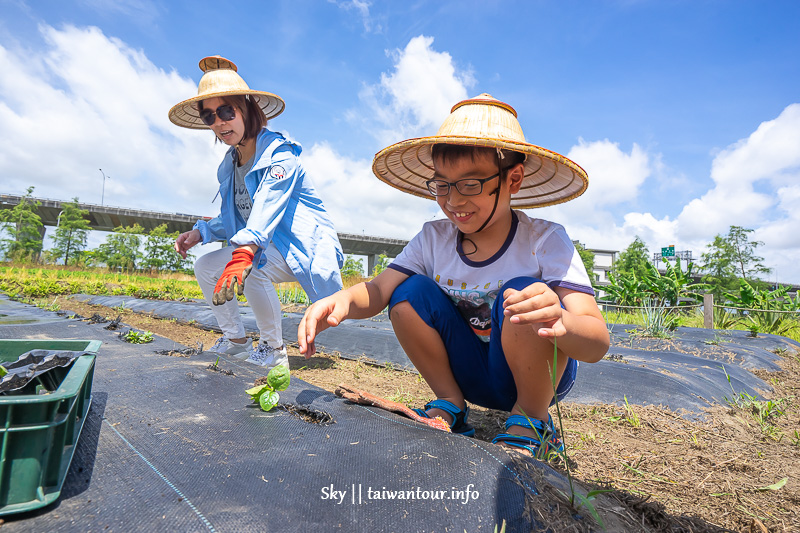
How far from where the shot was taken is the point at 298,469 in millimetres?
893

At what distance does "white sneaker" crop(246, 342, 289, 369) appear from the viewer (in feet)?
8.23

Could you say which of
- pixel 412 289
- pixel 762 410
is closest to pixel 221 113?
pixel 412 289

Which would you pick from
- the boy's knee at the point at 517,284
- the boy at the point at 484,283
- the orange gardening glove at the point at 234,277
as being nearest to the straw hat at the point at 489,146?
the boy at the point at 484,283

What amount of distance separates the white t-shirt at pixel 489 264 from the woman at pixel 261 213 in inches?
38.4

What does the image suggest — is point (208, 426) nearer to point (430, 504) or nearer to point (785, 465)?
point (430, 504)

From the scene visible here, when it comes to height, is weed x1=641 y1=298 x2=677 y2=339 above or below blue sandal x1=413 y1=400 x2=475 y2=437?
above

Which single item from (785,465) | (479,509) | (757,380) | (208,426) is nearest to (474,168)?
(479,509)

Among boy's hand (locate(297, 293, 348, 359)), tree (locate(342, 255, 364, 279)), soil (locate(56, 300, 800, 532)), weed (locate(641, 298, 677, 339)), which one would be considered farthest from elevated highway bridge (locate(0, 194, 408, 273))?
boy's hand (locate(297, 293, 348, 359))

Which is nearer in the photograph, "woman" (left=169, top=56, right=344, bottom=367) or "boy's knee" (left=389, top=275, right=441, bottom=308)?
"boy's knee" (left=389, top=275, right=441, bottom=308)

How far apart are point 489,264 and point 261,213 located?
4.43 feet

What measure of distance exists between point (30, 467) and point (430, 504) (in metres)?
0.69

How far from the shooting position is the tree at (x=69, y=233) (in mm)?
21891

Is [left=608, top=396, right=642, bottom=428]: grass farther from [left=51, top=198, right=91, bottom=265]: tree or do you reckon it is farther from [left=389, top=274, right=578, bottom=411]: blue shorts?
[left=51, top=198, right=91, bottom=265]: tree

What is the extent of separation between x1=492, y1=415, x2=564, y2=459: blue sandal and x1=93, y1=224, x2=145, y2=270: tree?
78.7 ft
